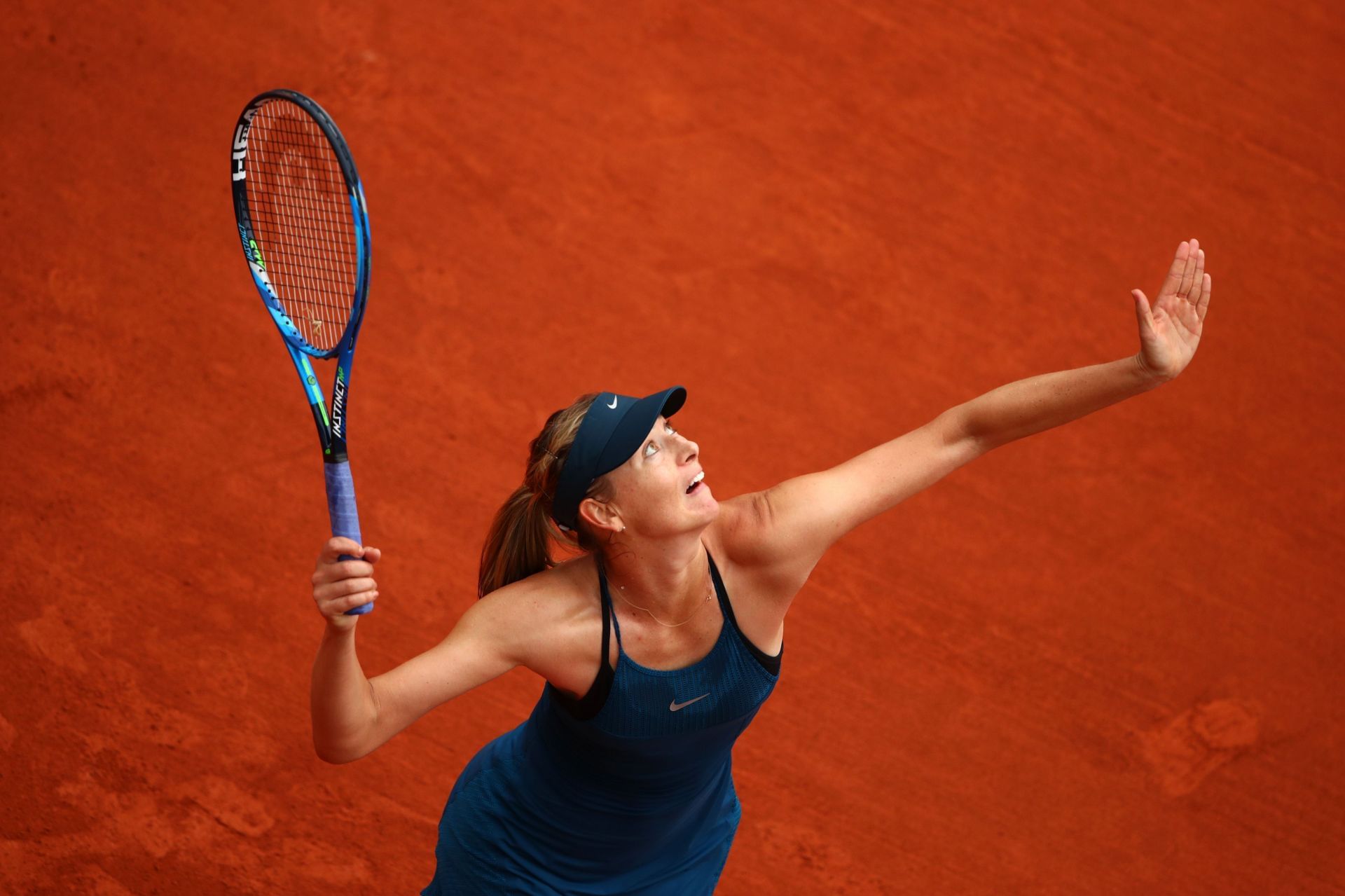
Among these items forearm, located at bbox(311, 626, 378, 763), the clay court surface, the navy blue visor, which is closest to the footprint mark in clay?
the clay court surface

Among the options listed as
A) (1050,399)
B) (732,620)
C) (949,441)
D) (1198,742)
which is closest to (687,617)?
(732,620)

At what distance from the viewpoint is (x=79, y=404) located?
212 inches

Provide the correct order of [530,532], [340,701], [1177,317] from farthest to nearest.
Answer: [530,532] < [1177,317] < [340,701]

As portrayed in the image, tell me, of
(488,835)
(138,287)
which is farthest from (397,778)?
(138,287)

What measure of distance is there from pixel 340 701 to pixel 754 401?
3.54m

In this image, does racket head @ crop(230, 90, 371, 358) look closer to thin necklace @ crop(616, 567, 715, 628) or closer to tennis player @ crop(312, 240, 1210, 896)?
tennis player @ crop(312, 240, 1210, 896)

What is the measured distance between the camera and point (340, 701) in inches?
96.0

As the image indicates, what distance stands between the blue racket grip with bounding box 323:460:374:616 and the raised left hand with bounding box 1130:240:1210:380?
1674mm

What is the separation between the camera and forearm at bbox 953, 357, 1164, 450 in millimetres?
2842

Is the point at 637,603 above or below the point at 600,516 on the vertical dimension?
below

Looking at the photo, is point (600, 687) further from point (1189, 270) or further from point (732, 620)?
point (1189, 270)

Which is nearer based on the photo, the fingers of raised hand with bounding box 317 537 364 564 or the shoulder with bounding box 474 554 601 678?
the fingers of raised hand with bounding box 317 537 364 564

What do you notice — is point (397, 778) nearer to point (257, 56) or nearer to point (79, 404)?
point (79, 404)

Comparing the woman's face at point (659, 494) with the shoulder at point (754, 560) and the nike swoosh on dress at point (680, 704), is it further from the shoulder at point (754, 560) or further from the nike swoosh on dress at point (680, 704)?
the nike swoosh on dress at point (680, 704)
